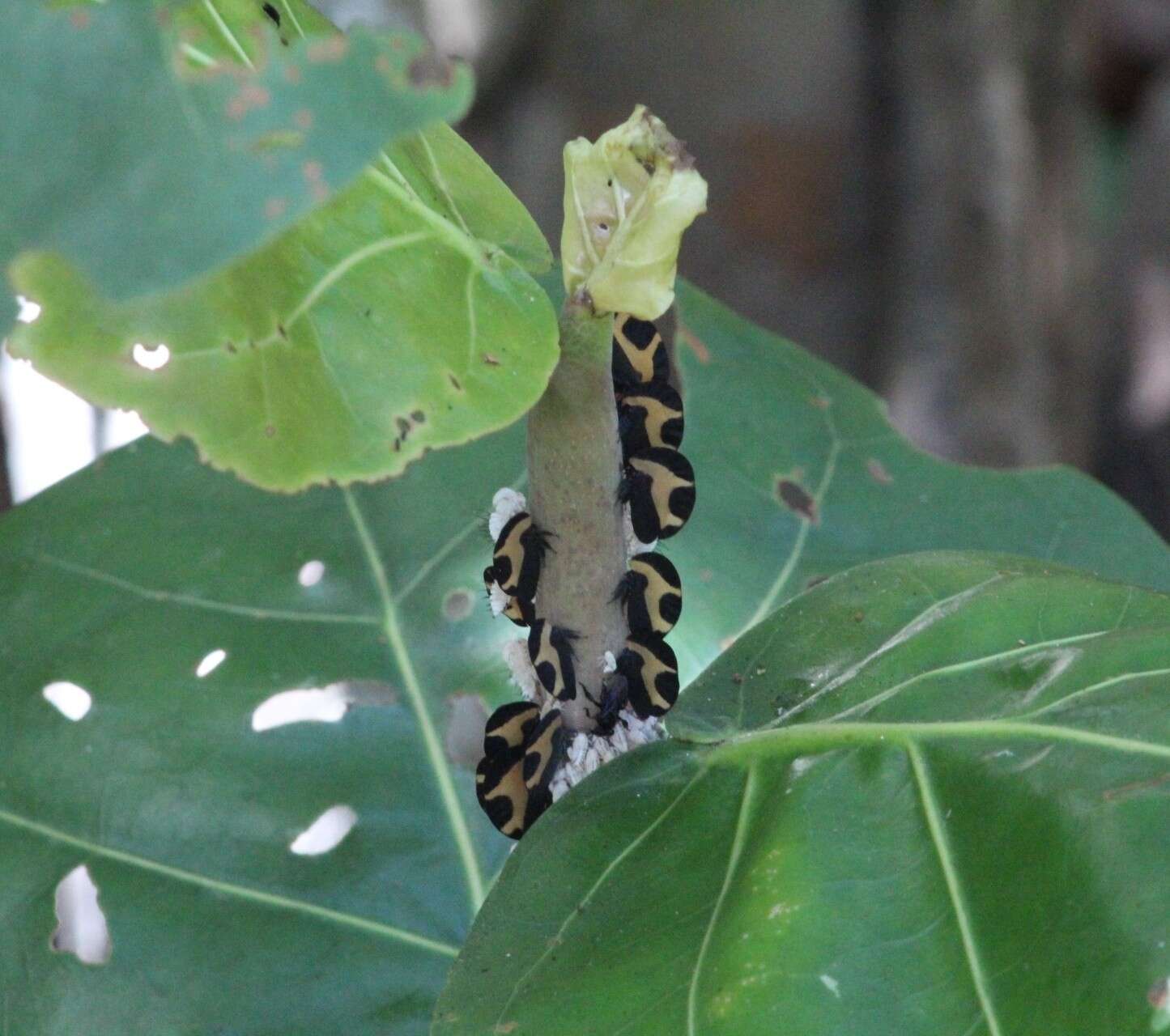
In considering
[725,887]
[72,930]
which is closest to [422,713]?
[72,930]

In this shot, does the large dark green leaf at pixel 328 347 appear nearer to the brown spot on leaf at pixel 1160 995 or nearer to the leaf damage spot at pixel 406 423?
the leaf damage spot at pixel 406 423

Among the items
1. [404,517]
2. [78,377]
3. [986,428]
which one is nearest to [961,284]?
[986,428]

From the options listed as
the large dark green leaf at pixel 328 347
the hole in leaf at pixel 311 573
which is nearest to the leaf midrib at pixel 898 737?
the large dark green leaf at pixel 328 347

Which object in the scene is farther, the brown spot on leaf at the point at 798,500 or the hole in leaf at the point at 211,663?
the brown spot on leaf at the point at 798,500

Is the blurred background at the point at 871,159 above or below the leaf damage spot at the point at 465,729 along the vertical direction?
below

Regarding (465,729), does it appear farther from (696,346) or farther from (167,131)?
(167,131)

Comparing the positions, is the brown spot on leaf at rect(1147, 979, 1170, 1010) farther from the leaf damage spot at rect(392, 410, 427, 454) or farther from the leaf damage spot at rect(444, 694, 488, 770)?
the leaf damage spot at rect(444, 694, 488, 770)
